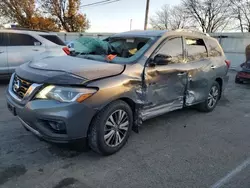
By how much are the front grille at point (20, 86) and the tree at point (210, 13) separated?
37361 millimetres

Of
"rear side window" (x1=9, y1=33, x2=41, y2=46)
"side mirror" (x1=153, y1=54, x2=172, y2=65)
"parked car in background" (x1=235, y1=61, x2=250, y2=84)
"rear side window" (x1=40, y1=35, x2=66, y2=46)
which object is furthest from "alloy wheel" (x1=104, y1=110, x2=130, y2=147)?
"parked car in background" (x1=235, y1=61, x2=250, y2=84)

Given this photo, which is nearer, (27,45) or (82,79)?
(82,79)

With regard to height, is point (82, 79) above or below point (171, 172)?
above

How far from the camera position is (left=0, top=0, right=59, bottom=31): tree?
1222 inches

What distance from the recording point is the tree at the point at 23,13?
31.0 meters

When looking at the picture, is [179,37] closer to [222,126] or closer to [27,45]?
[222,126]

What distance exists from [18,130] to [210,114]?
12.9ft

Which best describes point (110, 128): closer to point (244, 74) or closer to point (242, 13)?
point (244, 74)

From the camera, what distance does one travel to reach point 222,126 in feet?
14.5

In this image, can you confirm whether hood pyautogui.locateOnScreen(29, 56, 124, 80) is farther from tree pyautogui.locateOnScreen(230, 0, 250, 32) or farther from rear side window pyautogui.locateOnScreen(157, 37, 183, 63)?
tree pyautogui.locateOnScreen(230, 0, 250, 32)

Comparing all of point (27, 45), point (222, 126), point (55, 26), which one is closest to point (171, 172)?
point (222, 126)

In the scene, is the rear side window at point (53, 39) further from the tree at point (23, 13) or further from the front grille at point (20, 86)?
the tree at point (23, 13)

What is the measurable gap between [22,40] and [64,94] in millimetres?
5230

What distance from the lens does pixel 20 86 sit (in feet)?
9.70
